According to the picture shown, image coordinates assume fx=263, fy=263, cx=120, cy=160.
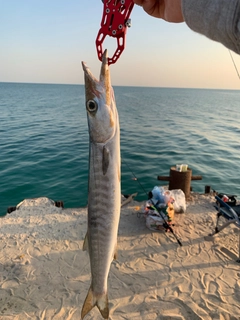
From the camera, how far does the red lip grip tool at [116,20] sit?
2.52m

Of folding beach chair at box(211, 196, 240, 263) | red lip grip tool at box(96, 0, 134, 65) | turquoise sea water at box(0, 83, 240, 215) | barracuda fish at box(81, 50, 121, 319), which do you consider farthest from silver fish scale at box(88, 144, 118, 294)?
turquoise sea water at box(0, 83, 240, 215)

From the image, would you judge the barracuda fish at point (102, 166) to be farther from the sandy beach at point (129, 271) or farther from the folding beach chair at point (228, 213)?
the folding beach chair at point (228, 213)

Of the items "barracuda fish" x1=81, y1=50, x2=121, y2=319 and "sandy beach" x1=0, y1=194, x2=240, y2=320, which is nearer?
"barracuda fish" x1=81, y1=50, x2=121, y2=319

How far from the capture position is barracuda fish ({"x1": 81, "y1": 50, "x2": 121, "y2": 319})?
2295mm

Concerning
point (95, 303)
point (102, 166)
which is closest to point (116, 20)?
point (102, 166)

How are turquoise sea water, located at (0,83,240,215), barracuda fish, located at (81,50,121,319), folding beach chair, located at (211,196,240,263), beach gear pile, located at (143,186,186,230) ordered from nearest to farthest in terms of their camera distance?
1. barracuda fish, located at (81,50,121,319)
2. folding beach chair, located at (211,196,240,263)
3. beach gear pile, located at (143,186,186,230)
4. turquoise sea water, located at (0,83,240,215)

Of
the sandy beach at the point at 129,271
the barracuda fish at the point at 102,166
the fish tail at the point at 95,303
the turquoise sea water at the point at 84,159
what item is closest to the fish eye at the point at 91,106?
the barracuda fish at the point at 102,166

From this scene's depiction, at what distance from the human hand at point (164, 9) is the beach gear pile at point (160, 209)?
18.3 feet

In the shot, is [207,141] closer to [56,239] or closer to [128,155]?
[128,155]

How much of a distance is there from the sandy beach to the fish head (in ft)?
12.3

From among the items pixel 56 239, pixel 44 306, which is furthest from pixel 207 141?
pixel 44 306

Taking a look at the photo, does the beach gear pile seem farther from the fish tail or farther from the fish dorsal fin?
the fish dorsal fin

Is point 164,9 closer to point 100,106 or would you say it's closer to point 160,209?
point 100,106

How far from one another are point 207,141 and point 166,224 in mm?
18120
